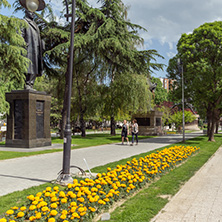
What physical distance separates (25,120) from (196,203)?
1128 cm

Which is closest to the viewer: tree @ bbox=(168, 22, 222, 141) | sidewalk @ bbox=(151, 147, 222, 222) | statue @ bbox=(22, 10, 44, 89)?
sidewalk @ bbox=(151, 147, 222, 222)

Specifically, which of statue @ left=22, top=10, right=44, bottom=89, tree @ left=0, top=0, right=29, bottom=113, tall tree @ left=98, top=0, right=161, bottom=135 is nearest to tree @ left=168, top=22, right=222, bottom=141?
tall tree @ left=98, top=0, right=161, bottom=135

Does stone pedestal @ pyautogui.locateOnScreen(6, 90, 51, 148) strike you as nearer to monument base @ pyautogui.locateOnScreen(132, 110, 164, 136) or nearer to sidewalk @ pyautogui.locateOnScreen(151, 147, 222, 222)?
sidewalk @ pyautogui.locateOnScreen(151, 147, 222, 222)

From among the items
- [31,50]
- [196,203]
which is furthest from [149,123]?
[196,203]

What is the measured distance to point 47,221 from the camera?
3.73 meters

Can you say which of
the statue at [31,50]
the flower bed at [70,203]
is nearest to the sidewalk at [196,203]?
the flower bed at [70,203]

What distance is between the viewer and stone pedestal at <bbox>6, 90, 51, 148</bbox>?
14.0 m

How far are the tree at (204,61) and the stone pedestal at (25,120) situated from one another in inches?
448

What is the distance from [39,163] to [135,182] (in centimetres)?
483

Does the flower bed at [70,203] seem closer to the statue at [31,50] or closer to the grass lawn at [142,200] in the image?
the grass lawn at [142,200]

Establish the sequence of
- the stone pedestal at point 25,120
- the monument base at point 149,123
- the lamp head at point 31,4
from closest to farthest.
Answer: the lamp head at point 31,4
the stone pedestal at point 25,120
the monument base at point 149,123

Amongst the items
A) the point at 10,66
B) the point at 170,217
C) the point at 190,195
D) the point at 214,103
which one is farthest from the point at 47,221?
the point at 214,103

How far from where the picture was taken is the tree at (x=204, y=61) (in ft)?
60.7

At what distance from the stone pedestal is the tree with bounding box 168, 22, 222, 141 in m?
11.4
